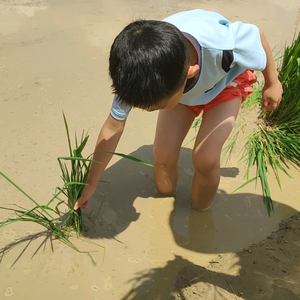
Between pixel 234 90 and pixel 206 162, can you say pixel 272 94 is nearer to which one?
pixel 234 90

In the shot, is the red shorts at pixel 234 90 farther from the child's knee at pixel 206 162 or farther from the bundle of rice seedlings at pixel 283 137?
the bundle of rice seedlings at pixel 283 137

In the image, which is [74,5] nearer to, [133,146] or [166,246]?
[133,146]

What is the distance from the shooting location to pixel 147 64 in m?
1.53

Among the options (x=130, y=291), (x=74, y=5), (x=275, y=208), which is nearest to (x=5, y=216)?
(x=130, y=291)

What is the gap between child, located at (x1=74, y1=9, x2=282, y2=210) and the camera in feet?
5.11

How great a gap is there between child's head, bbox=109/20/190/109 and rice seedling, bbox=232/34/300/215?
4.32 feet

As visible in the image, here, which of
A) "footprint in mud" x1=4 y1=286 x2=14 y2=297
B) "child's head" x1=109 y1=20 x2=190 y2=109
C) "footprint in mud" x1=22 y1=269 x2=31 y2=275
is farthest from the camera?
"footprint in mud" x1=22 y1=269 x2=31 y2=275

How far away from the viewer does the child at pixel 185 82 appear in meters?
1.56

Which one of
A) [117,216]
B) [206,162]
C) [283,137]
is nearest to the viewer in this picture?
[206,162]

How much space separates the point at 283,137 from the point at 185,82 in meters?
1.34

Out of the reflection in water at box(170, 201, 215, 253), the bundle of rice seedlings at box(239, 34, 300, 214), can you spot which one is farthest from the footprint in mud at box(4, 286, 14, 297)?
the bundle of rice seedlings at box(239, 34, 300, 214)

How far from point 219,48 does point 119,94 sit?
614 millimetres

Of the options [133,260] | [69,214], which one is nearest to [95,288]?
[133,260]

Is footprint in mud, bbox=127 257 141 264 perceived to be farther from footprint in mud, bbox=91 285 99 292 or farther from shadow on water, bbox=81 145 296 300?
footprint in mud, bbox=91 285 99 292
